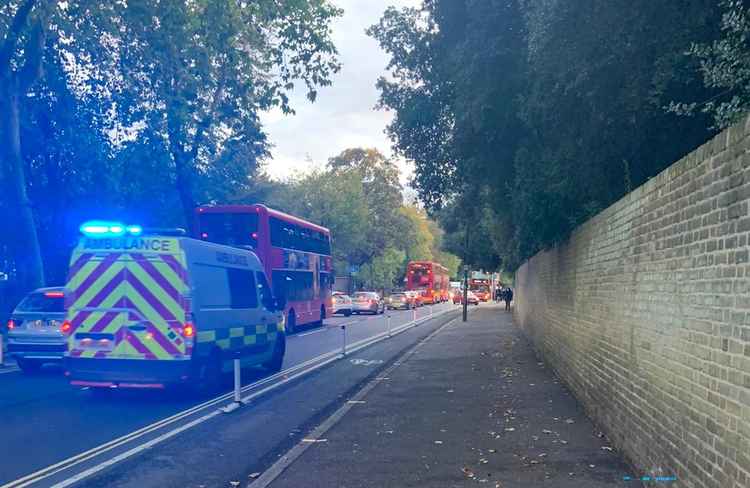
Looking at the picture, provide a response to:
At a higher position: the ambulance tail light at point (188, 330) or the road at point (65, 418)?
the ambulance tail light at point (188, 330)

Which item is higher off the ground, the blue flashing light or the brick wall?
the blue flashing light

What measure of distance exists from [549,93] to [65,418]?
866 cm

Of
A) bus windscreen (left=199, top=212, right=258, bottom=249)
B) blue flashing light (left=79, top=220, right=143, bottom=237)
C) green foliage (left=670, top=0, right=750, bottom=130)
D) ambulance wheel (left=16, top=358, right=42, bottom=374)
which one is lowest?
ambulance wheel (left=16, top=358, right=42, bottom=374)

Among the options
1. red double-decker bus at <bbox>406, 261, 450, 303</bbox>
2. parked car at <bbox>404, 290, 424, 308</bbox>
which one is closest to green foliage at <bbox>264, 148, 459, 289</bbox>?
red double-decker bus at <bbox>406, 261, 450, 303</bbox>

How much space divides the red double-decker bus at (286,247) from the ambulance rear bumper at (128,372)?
9117 mm

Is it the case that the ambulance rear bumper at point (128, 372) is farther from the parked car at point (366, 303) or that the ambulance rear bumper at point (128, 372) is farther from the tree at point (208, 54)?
the parked car at point (366, 303)

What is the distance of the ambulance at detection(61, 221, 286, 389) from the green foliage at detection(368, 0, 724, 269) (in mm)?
6231

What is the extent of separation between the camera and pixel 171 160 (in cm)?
2683

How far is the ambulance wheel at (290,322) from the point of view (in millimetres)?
24266

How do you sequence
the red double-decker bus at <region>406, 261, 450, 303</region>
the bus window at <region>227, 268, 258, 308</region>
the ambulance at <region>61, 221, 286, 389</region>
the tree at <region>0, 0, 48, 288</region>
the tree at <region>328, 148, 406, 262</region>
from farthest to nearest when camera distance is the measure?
1. the tree at <region>328, 148, 406, 262</region>
2. the red double-decker bus at <region>406, 261, 450, 303</region>
3. the tree at <region>0, 0, 48, 288</region>
4. the bus window at <region>227, 268, 258, 308</region>
5. the ambulance at <region>61, 221, 286, 389</region>

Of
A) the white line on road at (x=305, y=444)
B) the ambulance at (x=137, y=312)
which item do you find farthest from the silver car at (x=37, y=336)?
the white line on road at (x=305, y=444)

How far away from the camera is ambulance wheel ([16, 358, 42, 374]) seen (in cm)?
1298

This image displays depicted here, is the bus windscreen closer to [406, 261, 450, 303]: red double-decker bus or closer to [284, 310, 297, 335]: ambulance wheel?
[284, 310, 297, 335]: ambulance wheel

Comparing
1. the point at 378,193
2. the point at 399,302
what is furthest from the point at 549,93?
the point at 378,193
